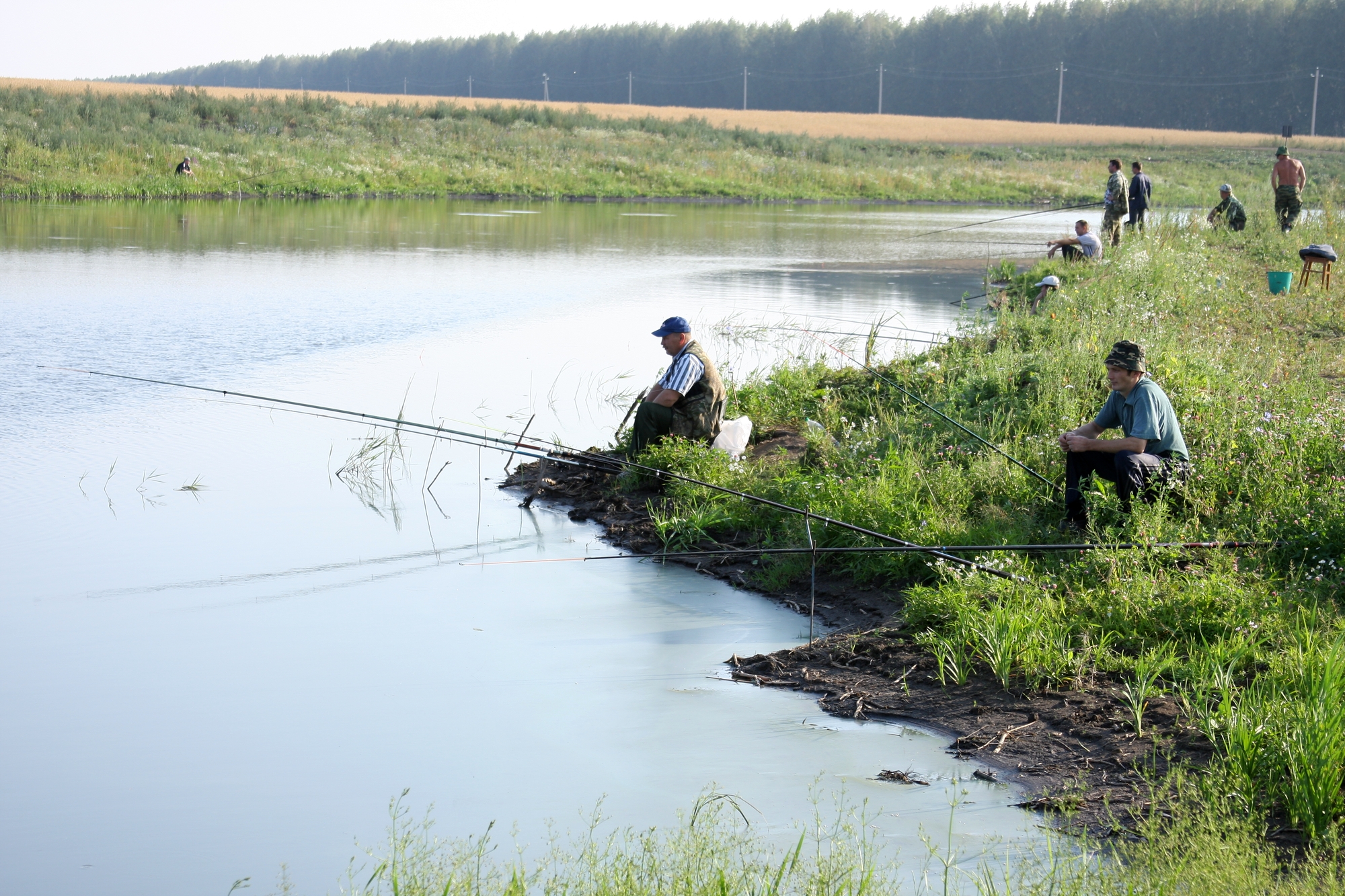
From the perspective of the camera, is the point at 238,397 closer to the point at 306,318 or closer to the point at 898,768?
the point at 306,318

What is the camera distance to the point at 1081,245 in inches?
664

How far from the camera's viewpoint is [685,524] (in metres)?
7.41

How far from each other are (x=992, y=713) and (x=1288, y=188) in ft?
57.4

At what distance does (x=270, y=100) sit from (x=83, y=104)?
7.23 metres

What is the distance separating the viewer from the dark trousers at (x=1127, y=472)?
6.23m

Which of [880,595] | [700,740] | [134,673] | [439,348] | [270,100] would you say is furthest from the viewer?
[270,100]

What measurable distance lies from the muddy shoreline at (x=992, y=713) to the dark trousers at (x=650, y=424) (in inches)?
67.6

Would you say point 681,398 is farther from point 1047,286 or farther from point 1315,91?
point 1315,91

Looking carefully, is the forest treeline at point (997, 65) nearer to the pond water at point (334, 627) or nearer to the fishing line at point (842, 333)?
the fishing line at point (842, 333)

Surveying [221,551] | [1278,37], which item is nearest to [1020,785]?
[221,551]

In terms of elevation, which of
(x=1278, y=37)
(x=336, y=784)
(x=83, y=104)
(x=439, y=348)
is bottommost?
(x=336, y=784)

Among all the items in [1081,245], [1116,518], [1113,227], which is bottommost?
[1116,518]

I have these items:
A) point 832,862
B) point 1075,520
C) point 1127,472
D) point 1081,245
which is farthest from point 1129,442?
point 1081,245

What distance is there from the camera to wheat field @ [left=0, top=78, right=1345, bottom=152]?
6438 cm
